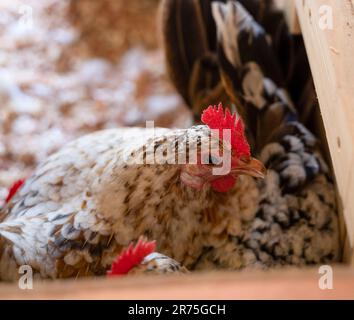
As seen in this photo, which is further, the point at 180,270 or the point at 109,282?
the point at 180,270

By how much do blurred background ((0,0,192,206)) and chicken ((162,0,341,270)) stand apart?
392 mm

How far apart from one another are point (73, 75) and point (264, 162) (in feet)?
3.58

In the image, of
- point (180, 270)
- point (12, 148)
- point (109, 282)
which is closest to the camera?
point (109, 282)

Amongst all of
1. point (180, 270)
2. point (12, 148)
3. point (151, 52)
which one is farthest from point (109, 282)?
point (151, 52)

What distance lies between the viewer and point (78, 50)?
2.23 m

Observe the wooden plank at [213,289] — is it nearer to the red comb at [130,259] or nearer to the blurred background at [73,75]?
the red comb at [130,259]

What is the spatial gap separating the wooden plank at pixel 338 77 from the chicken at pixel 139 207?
18 cm

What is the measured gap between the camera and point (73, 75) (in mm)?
2150

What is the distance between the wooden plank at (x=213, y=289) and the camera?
666 mm

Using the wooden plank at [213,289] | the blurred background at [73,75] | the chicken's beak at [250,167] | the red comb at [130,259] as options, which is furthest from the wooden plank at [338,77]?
the blurred background at [73,75]

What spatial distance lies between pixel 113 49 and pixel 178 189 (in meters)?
1.26

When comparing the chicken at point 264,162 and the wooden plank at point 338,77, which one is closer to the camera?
the wooden plank at point 338,77

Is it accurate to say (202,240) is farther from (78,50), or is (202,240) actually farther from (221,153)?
(78,50)

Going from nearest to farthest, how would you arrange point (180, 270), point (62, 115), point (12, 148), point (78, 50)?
1. point (180, 270)
2. point (12, 148)
3. point (62, 115)
4. point (78, 50)
